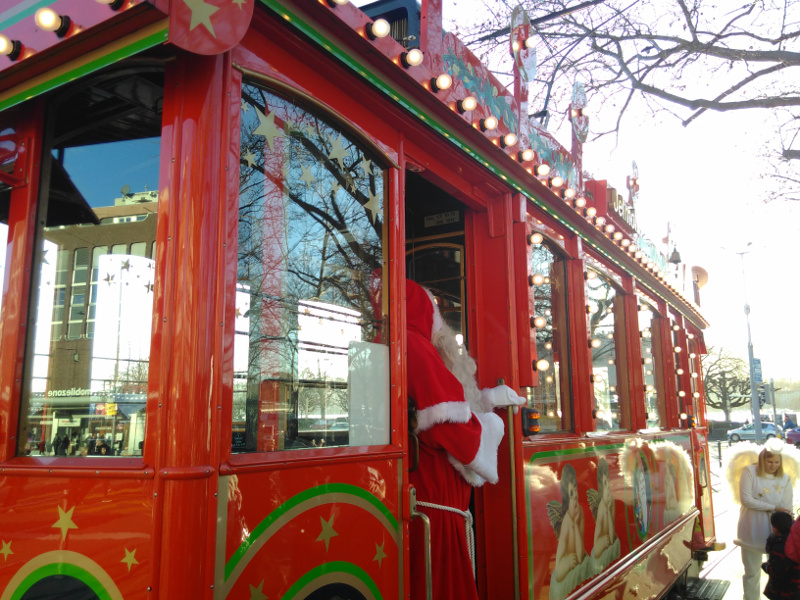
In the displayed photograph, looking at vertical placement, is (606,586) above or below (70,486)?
below

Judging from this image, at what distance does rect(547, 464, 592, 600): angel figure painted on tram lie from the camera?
3.64 meters

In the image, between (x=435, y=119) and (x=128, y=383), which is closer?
(x=128, y=383)

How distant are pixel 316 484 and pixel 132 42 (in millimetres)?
1344

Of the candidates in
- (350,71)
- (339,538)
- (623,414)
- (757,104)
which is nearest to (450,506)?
(339,538)

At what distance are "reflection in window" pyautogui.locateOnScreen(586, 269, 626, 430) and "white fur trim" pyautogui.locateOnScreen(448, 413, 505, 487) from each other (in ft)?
5.27

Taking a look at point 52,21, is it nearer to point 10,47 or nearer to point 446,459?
point 10,47

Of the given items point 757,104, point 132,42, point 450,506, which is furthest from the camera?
point 757,104

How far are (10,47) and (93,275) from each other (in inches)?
27.1

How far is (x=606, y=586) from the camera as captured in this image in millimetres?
4113

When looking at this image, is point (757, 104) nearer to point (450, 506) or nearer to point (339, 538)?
point (450, 506)

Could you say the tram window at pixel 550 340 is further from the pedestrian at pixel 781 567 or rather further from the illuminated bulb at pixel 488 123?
the pedestrian at pixel 781 567

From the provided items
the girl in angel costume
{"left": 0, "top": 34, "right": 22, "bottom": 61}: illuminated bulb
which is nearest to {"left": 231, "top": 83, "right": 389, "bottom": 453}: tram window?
{"left": 0, "top": 34, "right": 22, "bottom": 61}: illuminated bulb

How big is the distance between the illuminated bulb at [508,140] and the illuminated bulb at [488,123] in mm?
143

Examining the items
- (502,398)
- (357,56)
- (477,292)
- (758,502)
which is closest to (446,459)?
(502,398)
